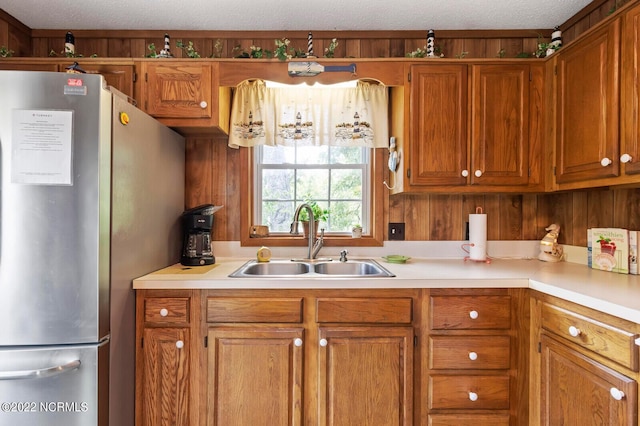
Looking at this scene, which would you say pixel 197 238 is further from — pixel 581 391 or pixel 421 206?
pixel 581 391

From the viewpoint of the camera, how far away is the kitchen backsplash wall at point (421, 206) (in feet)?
7.13

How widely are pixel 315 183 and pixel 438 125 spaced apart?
0.91 metres

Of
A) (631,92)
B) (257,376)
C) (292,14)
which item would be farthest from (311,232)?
(631,92)

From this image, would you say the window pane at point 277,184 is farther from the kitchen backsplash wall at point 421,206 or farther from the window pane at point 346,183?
the window pane at point 346,183

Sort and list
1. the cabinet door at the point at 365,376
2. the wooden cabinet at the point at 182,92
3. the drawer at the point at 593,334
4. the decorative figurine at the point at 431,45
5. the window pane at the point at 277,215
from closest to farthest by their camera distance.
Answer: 1. the drawer at the point at 593,334
2. the cabinet door at the point at 365,376
3. the wooden cabinet at the point at 182,92
4. the decorative figurine at the point at 431,45
5. the window pane at the point at 277,215

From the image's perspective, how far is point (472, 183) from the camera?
1.89 meters

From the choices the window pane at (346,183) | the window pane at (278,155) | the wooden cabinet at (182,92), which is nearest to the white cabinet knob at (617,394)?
the window pane at (346,183)

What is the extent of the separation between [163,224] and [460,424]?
1.84m

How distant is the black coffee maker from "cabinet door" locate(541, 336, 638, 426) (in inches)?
70.4

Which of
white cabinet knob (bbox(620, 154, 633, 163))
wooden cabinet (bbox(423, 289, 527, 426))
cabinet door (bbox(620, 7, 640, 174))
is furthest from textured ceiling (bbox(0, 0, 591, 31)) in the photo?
wooden cabinet (bbox(423, 289, 527, 426))

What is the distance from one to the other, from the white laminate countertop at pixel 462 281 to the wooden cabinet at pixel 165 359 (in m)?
0.09

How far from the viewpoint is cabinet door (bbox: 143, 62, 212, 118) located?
1812 mm

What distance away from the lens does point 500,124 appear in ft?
6.14

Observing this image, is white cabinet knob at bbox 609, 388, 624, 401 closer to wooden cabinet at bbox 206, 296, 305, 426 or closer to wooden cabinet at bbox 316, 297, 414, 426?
wooden cabinet at bbox 316, 297, 414, 426
